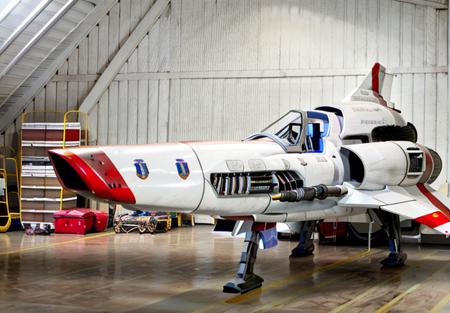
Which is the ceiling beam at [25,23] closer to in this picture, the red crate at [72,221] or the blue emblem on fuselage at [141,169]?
the red crate at [72,221]

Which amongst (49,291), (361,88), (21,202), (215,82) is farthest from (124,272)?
(215,82)

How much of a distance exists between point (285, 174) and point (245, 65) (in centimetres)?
1069

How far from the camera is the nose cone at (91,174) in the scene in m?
7.20

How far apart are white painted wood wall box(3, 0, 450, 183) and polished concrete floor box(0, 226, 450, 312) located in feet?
16.4

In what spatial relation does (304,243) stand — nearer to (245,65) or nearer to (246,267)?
(246,267)

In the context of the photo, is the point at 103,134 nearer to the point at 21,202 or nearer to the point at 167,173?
the point at 21,202

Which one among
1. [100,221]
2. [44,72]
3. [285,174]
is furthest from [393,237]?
[44,72]

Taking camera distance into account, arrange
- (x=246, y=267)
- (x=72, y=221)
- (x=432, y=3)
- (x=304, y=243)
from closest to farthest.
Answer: (x=246, y=267) → (x=304, y=243) → (x=72, y=221) → (x=432, y=3)

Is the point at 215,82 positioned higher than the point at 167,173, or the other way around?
the point at 215,82

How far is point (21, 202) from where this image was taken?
18375 mm

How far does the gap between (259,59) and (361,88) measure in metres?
6.91

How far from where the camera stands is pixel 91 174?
23.6 feet

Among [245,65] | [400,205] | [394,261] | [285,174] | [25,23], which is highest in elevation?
[25,23]

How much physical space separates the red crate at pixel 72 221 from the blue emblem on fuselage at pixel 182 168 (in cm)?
949
